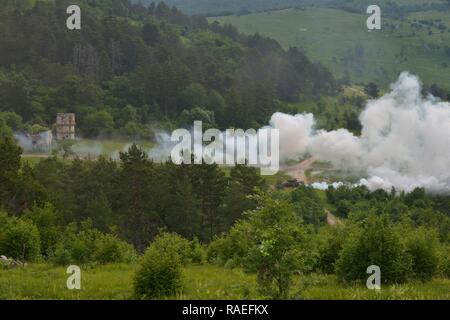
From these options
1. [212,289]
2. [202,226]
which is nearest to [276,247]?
[212,289]

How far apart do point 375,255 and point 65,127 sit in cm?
12203

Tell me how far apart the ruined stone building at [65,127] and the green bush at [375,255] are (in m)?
117

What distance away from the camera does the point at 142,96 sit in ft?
525

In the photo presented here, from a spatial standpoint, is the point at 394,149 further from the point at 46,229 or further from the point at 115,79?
the point at 46,229

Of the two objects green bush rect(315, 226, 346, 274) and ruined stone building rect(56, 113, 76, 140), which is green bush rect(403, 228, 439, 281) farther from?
ruined stone building rect(56, 113, 76, 140)

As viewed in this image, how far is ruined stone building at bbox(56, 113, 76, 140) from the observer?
431ft

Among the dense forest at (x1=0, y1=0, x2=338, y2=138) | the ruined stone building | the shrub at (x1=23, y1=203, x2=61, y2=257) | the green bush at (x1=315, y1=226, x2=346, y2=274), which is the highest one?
the dense forest at (x1=0, y1=0, x2=338, y2=138)

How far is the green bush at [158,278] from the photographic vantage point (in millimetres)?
15789

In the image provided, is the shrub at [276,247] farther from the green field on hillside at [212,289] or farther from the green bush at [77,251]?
the green bush at [77,251]

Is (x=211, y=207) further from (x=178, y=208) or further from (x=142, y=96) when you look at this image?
(x=142, y=96)

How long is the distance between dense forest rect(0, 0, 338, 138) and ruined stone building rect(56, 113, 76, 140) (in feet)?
12.7

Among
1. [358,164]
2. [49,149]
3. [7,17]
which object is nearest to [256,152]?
[358,164]

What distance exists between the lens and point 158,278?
16078 mm

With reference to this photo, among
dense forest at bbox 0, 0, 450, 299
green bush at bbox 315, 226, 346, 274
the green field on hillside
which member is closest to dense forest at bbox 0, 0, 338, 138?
dense forest at bbox 0, 0, 450, 299
